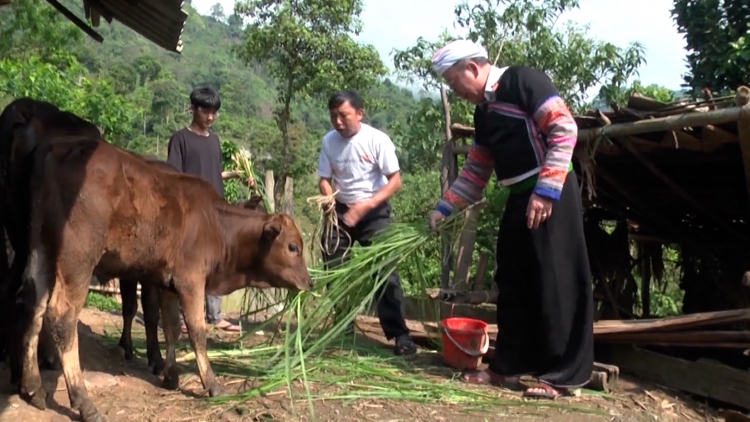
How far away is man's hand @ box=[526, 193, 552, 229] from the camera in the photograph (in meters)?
4.65

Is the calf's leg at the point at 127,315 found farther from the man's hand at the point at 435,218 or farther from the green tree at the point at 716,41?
the green tree at the point at 716,41

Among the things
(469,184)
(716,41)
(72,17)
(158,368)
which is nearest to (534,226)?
(469,184)

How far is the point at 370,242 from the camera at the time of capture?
6.07m

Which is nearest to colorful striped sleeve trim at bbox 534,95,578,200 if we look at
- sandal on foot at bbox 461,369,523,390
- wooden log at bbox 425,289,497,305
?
sandal on foot at bbox 461,369,523,390

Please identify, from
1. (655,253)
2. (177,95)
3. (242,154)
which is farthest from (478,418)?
(177,95)

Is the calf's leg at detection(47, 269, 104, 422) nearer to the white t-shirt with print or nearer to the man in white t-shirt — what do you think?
the man in white t-shirt

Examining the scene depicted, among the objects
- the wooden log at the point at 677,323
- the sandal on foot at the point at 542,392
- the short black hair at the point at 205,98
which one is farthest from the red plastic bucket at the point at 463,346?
the short black hair at the point at 205,98

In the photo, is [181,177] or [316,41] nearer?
[181,177]

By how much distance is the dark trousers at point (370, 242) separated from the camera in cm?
611

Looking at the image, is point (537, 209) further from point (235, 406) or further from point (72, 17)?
point (72, 17)

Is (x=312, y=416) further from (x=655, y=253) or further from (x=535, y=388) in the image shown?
(x=655, y=253)

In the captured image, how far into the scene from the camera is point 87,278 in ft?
13.8

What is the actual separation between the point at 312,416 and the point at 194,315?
1.13 meters

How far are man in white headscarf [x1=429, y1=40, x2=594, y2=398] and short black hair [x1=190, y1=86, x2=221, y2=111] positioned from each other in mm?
2352
